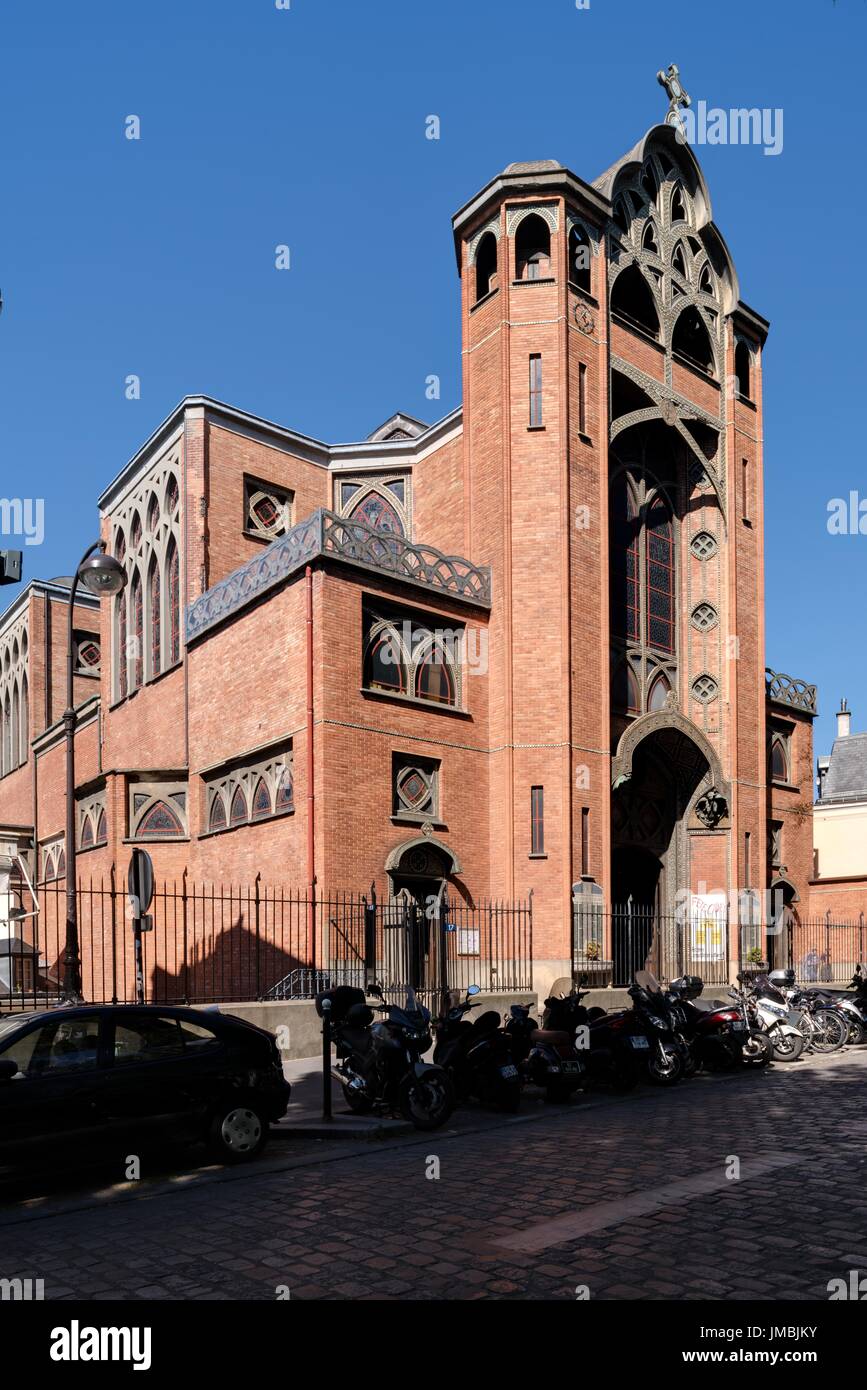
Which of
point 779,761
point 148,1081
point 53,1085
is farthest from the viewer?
point 779,761

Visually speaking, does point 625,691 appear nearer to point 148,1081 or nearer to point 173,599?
point 173,599

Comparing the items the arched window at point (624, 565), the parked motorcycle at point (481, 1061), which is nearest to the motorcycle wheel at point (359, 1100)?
the parked motorcycle at point (481, 1061)

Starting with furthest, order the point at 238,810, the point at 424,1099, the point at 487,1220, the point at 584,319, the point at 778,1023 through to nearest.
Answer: the point at 584,319, the point at 238,810, the point at 778,1023, the point at 424,1099, the point at 487,1220

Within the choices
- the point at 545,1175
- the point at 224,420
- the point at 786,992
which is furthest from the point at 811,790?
the point at 545,1175

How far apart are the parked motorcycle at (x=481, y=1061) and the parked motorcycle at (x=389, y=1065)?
0.83 meters

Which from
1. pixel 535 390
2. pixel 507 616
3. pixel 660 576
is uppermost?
pixel 535 390

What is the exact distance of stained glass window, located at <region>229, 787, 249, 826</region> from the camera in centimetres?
2242

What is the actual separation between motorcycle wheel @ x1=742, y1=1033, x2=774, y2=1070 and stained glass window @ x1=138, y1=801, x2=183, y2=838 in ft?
46.2

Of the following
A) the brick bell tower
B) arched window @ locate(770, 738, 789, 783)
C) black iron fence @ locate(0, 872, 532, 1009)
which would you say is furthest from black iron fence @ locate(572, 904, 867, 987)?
arched window @ locate(770, 738, 789, 783)

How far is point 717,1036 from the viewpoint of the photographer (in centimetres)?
1476

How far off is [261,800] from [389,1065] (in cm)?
1136

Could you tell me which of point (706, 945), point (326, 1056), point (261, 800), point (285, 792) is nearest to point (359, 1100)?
point (326, 1056)

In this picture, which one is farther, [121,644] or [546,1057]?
[121,644]
